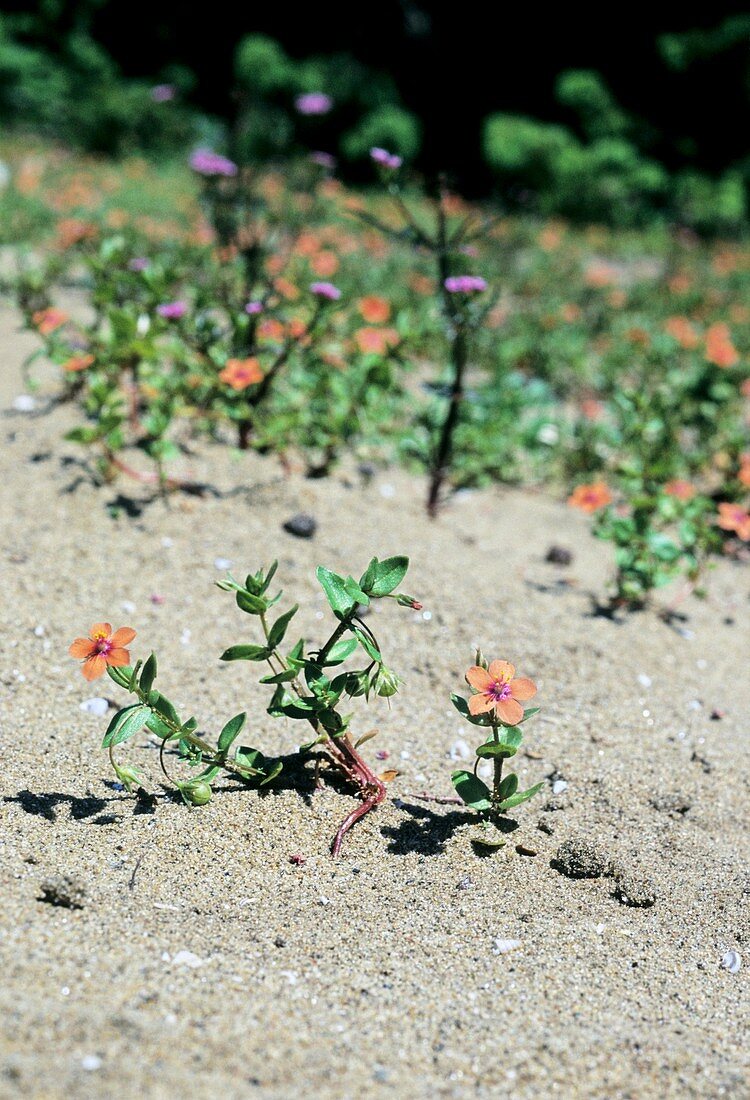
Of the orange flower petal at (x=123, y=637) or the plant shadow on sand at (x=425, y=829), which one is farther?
the plant shadow on sand at (x=425, y=829)

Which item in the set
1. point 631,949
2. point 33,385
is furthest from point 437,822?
point 33,385

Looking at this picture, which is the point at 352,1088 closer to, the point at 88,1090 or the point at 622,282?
the point at 88,1090

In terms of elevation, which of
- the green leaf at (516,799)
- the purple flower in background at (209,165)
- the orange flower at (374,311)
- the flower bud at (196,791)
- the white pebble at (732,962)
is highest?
the purple flower in background at (209,165)

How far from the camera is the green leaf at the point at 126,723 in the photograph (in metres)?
1.72

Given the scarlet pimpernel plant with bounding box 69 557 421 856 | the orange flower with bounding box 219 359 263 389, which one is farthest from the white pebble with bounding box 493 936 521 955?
the orange flower with bounding box 219 359 263 389

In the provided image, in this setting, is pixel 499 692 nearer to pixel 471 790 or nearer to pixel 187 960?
pixel 471 790

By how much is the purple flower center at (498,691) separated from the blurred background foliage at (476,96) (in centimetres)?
859

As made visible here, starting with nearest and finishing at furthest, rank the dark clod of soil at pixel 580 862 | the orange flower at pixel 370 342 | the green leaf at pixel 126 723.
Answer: the green leaf at pixel 126 723 < the dark clod of soil at pixel 580 862 < the orange flower at pixel 370 342

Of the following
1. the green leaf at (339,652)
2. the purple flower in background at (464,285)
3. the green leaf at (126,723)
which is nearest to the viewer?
the green leaf at (126,723)

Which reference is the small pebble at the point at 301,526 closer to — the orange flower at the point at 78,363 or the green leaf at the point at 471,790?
the orange flower at the point at 78,363

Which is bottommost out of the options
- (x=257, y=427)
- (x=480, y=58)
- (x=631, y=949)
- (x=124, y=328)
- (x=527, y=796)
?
(x=631, y=949)

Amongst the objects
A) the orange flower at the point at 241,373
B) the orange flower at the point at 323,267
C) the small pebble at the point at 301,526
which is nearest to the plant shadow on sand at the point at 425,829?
the small pebble at the point at 301,526

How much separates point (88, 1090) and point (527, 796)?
92cm

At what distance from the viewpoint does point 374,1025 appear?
5.00 ft
